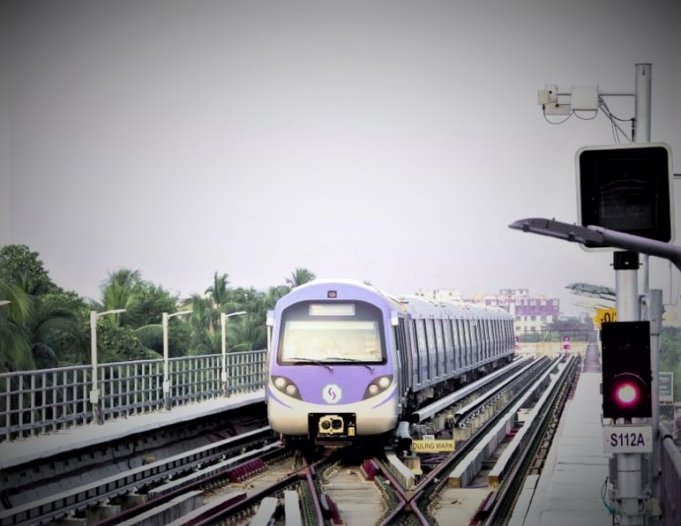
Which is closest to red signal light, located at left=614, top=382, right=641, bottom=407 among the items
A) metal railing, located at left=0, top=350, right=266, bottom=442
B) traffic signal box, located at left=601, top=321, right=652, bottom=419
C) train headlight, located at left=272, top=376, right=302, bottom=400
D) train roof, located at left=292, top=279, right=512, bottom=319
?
traffic signal box, located at left=601, top=321, right=652, bottom=419

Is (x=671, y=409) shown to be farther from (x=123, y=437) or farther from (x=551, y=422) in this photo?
(x=123, y=437)

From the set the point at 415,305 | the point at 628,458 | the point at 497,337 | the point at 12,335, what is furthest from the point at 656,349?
the point at 497,337

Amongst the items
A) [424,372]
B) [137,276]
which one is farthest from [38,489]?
[137,276]

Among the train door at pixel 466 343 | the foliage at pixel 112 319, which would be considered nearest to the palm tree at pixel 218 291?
the foliage at pixel 112 319

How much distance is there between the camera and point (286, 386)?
15242 millimetres

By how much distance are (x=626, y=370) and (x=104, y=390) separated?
1218cm

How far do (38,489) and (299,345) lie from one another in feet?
14.1

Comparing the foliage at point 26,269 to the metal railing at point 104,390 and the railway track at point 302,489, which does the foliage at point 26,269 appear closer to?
the metal railing at point 104,390

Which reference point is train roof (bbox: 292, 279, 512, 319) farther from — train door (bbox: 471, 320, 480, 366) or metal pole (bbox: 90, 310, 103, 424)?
metal pole (bbox: 90, 310, 103, 424)

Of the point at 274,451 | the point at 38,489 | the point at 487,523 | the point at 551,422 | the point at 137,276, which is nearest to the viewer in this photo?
the point at 487,523

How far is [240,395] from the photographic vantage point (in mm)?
23875

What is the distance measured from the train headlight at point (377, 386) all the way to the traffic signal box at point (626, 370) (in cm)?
888

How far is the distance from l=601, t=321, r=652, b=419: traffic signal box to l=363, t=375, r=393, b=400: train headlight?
8.88 metres

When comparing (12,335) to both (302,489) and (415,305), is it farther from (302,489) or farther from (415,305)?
(302,489)
